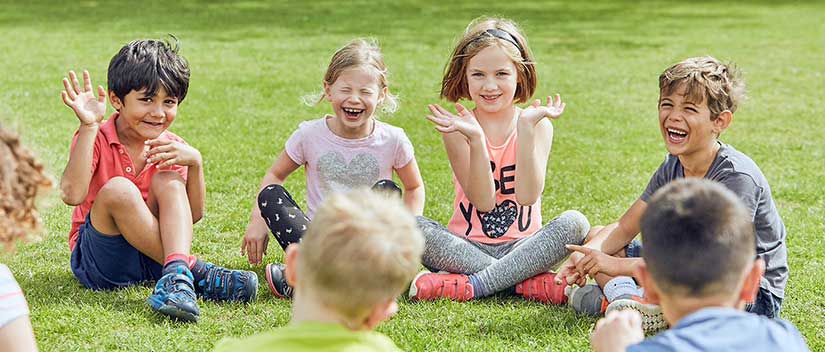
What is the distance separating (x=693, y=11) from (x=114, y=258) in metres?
17.0

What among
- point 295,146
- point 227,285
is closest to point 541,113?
point 295,146

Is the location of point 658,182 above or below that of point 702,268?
below

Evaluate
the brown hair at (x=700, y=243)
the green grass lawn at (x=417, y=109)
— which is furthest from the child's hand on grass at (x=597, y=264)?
the brown hair at (x=700, y=243)

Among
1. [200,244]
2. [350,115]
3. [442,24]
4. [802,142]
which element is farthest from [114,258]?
[442,24]

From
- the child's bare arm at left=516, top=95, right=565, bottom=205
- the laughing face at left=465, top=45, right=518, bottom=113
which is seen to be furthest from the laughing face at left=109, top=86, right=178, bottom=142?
the child's bare arm at left=516, top=95, right=565, bottom=205

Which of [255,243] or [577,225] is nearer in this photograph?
[577,225]

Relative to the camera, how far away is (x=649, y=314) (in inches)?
164

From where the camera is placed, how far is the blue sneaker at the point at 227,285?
460 cm

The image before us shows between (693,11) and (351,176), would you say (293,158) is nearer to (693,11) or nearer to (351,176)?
(351,176)

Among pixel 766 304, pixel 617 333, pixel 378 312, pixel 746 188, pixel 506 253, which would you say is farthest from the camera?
pixel 506 253

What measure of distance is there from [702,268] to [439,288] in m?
2.37

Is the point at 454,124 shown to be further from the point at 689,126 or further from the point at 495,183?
the point at 689,126

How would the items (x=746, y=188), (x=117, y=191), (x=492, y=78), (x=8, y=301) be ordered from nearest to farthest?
1. (x=8, y=301)
2. (x=746, y=188)
3. (x=117, y=191)
4. (x=492, y=78)

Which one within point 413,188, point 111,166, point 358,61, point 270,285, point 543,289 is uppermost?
point 358,61
